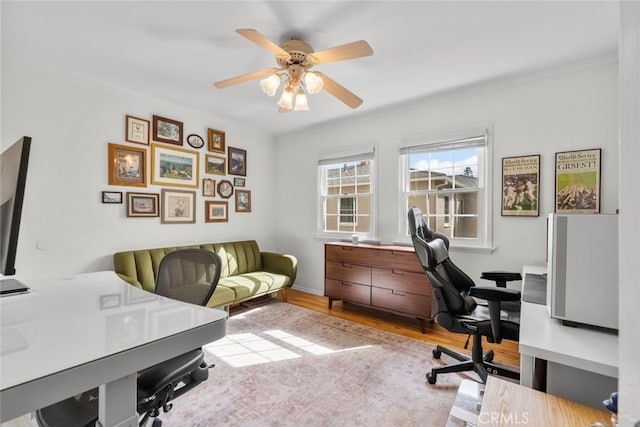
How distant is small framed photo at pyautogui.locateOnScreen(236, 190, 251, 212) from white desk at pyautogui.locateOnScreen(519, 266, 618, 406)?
3.88m

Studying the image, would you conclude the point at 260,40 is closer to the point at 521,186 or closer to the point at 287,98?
the point at 287,98

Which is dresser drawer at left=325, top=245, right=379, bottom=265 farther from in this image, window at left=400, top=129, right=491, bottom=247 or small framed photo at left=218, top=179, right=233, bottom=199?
small framed photo at left=218, top=179, right=233, bottom=199

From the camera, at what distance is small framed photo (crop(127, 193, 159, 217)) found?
3.20m

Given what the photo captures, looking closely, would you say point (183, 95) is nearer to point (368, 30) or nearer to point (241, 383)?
point (368, 30)

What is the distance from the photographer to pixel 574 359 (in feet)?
3.04

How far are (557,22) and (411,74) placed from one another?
3.52ft

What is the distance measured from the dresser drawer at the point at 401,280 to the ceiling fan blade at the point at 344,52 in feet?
7.15

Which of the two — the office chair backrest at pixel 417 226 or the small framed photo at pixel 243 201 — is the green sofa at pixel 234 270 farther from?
the office chair backrest at pixel 417 226

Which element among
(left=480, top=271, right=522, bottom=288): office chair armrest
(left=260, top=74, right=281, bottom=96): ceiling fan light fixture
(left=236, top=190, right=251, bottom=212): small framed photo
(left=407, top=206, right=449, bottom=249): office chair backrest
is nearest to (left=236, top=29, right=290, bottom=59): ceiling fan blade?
(left=260, top=74, right=281, bottom=96): ceiling fan light fixture

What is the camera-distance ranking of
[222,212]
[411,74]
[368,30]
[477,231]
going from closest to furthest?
1. [368,30]
2. [411,74]
3. [477,231]
4. [222,212]

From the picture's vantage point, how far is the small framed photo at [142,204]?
3.20 m

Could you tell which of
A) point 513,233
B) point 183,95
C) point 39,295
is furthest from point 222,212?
point 513,233

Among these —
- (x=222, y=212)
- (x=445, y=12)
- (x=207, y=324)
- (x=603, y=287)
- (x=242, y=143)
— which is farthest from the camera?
(x=242, y=143)

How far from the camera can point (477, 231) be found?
3.09 m
